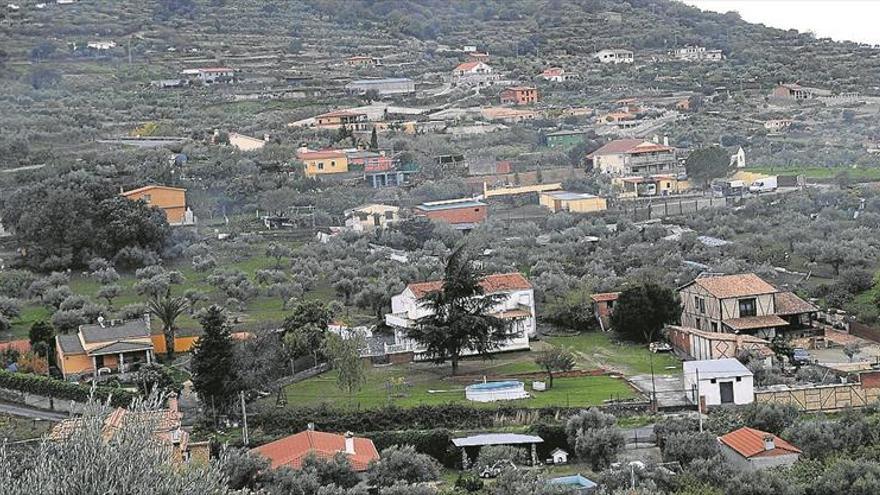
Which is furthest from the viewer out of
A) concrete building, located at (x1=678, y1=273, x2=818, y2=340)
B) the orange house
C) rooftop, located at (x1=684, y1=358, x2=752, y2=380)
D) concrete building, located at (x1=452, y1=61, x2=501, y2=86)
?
concrete building, located at (x1=452, y1=61, x2=501, y2=86)

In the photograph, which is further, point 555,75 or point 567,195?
point 555,75

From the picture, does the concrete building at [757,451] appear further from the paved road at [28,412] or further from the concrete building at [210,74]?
the concrete building at [210,74]

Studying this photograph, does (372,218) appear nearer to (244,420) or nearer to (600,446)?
(244,420)

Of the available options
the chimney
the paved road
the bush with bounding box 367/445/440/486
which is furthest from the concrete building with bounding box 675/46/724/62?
the bush with bounding box 367/445/440/486

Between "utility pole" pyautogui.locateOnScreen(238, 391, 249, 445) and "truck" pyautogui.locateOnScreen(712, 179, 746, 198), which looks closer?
"utility pole" pyautogui.locateOnScreen(238, 391, 249, 445)

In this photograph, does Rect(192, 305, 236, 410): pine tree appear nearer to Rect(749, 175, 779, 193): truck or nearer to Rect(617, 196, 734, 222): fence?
Rect(617, 196, 734, 222): fence

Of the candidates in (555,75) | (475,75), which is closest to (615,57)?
(555,75)

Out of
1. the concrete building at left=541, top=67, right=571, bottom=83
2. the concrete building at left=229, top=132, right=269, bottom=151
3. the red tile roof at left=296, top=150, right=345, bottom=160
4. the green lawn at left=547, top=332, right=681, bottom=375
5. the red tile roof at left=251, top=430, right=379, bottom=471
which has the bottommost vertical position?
the green lawn at left=547, top=332, right=681, bottom=375

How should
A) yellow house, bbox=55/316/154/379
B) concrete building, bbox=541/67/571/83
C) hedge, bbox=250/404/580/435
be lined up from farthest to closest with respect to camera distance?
concrete building, bbox=541/67/571/83
yellow house, bbox=55/316/154/379
hedge, bbox=250/404/580/435
